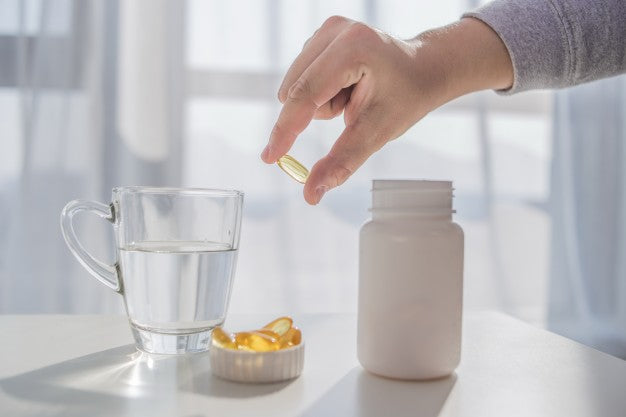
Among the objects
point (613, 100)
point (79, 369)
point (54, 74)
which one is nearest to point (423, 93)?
point (79, 369)

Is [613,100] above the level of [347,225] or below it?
above

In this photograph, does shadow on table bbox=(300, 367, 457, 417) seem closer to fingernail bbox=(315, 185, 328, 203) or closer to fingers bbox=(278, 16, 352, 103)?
fingernail bbox=(315, 185, 328, 203)

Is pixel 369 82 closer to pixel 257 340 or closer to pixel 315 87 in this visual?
pixel 315 87

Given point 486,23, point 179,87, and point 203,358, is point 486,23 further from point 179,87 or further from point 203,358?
point 179,87

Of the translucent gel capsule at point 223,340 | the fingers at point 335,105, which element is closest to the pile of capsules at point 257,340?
the translucent gel capsule at point 223,340

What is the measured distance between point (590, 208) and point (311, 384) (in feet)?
5.90

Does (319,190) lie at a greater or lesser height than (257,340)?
greater

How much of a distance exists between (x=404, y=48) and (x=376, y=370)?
1.11 feet

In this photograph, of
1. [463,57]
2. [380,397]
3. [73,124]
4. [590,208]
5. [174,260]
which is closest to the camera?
[380,397]

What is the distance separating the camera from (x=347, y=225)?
200cm

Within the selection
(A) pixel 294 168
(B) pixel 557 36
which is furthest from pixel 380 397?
(B) pixel 557 36

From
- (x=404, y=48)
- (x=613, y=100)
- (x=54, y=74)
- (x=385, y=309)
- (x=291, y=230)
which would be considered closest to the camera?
(x=385, y=309)

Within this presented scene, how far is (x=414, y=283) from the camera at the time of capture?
0.60m

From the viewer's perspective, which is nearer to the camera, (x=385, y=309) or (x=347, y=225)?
A: (x=385, y=309)
